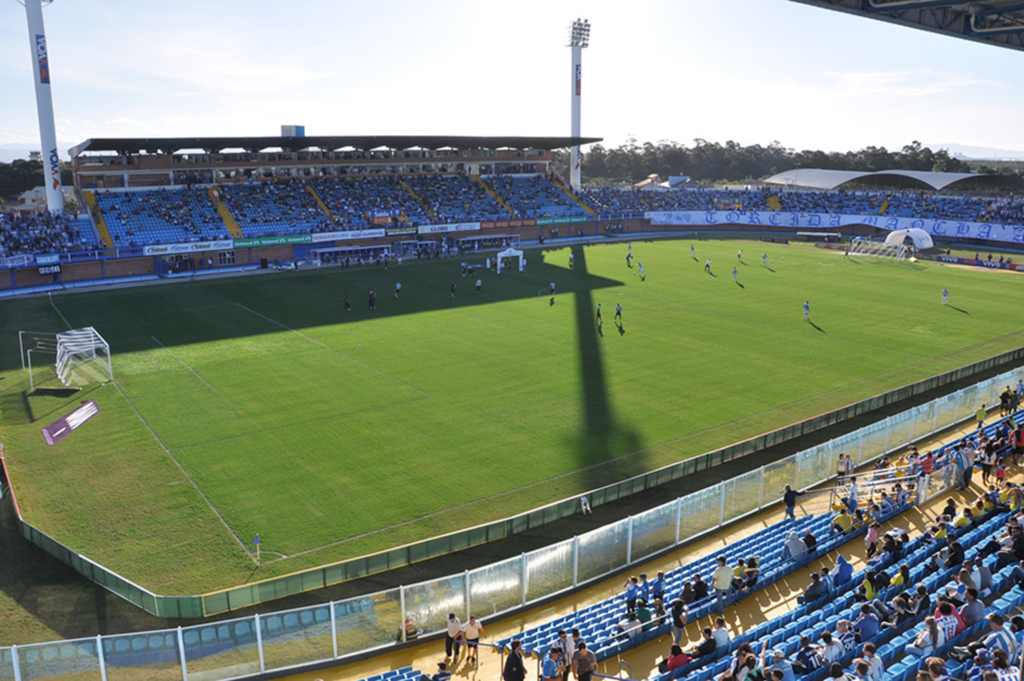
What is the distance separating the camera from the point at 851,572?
47.8ft

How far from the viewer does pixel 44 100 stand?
188 ft

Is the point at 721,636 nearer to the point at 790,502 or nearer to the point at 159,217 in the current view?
the point at 790,502

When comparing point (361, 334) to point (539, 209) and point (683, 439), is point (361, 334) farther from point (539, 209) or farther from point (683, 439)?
point (539, 209)

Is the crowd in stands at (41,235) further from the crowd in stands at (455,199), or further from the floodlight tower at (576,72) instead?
the floodlight tower at (576,72)

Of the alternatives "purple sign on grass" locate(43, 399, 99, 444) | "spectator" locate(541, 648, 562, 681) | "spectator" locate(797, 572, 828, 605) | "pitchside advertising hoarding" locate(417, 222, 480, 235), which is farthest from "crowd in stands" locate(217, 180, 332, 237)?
"spectator" locate(797, 572, 828, 605)

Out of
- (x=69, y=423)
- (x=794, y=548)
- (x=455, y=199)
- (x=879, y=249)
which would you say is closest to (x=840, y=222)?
(x=879, y=249)

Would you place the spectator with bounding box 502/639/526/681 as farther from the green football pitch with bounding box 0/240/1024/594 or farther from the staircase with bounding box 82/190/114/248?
the staircase with bounding box 82/190/114/248

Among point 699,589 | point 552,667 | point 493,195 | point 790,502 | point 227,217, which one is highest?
point 493,195

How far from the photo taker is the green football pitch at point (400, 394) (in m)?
19.8

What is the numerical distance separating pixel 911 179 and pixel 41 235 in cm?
9163

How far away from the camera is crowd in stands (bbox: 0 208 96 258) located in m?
52.8

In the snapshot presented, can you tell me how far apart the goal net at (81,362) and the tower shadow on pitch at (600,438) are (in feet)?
68.7

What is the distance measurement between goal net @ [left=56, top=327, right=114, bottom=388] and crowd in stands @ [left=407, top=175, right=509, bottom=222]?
45.0 meters

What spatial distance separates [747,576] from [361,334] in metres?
28.2
